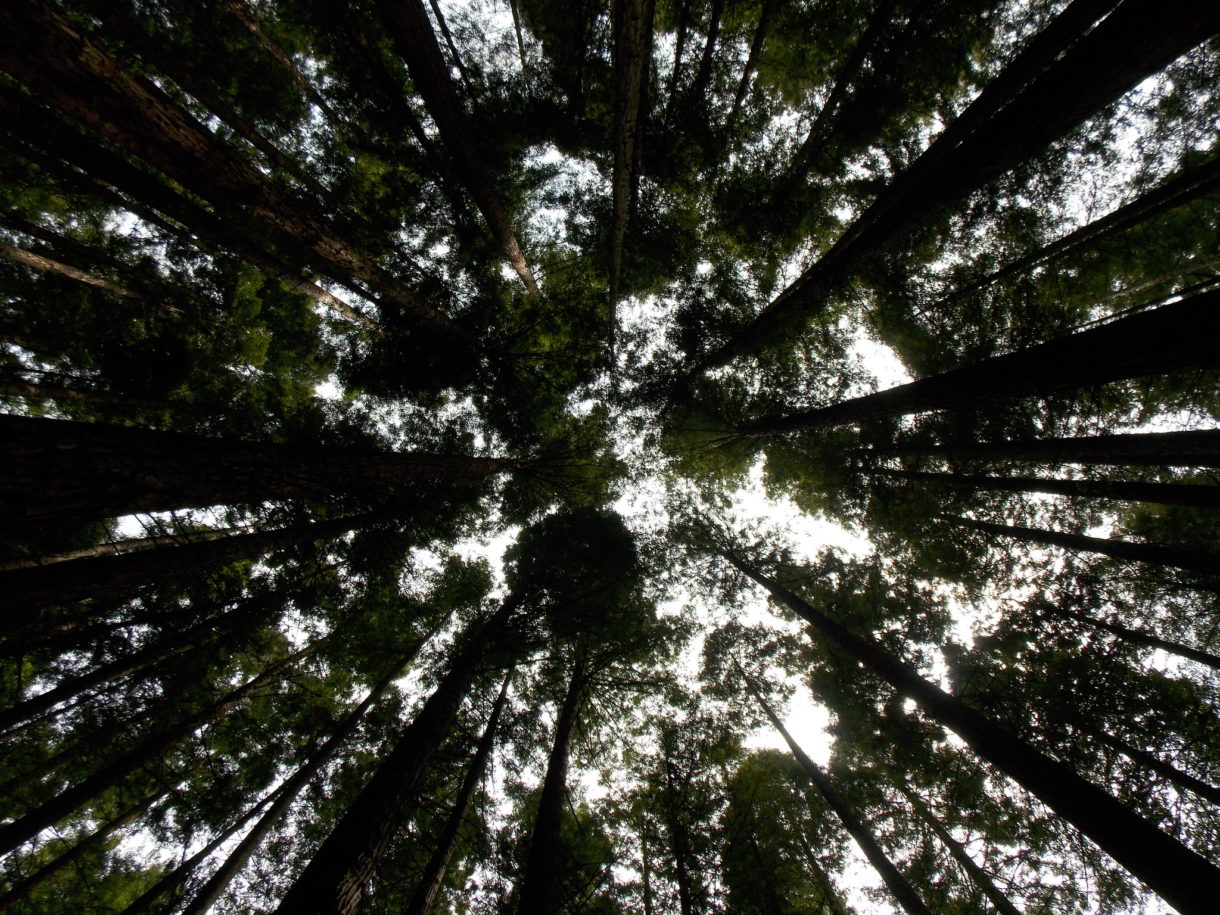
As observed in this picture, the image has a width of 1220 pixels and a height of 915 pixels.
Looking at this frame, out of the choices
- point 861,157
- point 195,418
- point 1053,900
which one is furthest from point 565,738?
point 861,157

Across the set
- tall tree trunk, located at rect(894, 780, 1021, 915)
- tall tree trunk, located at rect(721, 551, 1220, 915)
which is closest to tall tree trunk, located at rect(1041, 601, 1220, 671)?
tall tree trunk, located at rect(894, 780, 1021, 915)

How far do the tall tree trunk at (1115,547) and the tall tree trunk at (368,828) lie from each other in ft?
39.6

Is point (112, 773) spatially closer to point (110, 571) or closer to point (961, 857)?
point (110, 571)

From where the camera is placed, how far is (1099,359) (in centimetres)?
317

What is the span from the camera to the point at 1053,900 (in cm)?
816

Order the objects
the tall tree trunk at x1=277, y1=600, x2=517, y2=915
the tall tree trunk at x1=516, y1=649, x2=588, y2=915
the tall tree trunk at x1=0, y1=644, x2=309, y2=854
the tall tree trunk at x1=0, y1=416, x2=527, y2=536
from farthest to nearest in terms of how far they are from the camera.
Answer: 1. the tall tree trunk at x1=0, y1=644, x2=309, y2=854
2. the tall tree trunk at x1=516, y1=649, x2=588, y2=915
3. the tall tree trunk at x1=277, y1=600, x2=517, y2=915
4. the tall tree trunk at x1=0, y1=416, x2=527, y2=536

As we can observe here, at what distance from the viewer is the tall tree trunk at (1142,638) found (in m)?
8.77

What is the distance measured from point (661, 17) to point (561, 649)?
51.3ft

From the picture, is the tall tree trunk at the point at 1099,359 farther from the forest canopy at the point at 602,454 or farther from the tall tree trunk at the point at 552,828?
the tall tree trunk at the point at 552,828

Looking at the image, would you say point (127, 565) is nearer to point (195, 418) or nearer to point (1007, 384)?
point (195, 418)

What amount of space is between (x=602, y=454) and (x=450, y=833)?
30.4 feet

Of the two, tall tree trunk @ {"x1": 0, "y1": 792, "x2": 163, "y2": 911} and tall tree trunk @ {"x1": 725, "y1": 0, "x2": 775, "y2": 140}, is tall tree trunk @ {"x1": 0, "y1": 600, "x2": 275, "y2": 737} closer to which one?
tall tree trunk @ {"x1": 0, "y1": 792, "x2": 163, "y2": 911}

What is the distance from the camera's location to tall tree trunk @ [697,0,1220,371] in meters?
3.38

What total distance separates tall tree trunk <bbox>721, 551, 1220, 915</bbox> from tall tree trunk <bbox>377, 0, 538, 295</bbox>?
10.6 m
